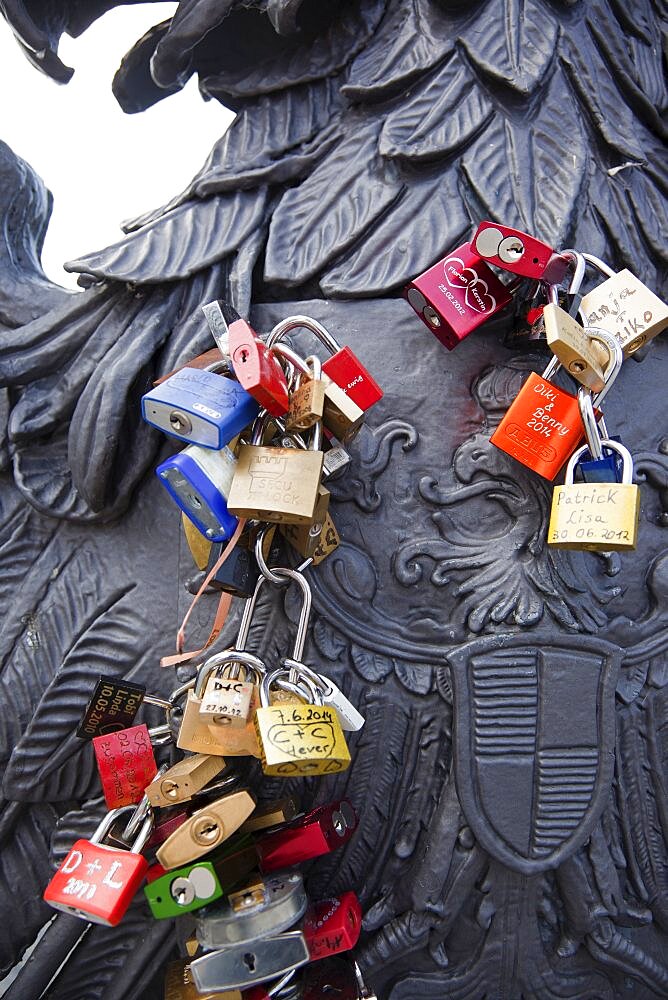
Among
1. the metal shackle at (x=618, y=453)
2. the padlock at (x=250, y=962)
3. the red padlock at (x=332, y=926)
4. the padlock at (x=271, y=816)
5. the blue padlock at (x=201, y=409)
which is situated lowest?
the red padlock at (x=332, y=926)

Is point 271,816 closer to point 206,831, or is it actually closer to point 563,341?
point 206,831

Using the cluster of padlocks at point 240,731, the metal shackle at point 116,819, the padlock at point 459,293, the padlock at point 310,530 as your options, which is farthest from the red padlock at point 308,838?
the padlock at point 459,293

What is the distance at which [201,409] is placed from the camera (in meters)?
0.80

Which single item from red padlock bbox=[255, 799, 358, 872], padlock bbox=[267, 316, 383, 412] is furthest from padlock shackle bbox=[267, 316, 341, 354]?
red padlock bbox=[255, 799, 358, 872]

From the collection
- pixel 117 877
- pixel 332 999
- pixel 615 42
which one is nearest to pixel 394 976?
pixel 332 999

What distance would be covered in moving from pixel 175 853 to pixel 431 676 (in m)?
0.29

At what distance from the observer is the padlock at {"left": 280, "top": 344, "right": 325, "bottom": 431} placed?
823 millimetres

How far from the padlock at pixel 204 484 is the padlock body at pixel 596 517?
0.30 m

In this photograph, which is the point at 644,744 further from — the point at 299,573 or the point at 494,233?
the point at 494,233

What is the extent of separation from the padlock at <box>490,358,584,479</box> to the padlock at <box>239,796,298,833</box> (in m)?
0.41

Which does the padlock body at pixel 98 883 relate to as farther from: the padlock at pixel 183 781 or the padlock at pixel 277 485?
the padlock at pixel 277 485

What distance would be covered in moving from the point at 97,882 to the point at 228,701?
7.6 inches

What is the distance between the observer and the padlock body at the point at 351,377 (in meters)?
0.87

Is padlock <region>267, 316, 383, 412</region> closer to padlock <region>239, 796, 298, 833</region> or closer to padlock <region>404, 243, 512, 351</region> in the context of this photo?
padlock <region>404, 243, 512, 351</region>
